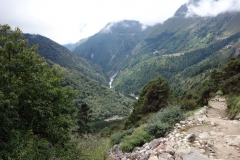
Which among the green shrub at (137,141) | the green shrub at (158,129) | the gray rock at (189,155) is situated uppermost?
the gray rock at (189,155)

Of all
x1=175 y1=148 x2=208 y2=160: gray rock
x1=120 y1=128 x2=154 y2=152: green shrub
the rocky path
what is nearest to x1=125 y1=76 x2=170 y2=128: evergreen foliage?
x1=120 y1=128 x2=154 y2=152: green shrub

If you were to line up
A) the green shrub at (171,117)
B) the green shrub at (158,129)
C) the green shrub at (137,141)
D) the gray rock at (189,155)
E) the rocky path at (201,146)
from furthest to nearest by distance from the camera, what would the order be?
the green shrub at (171,117)
the green shrub at (158,129)
the green shrub at (137,141)
the rocky path at (201,146)
the gray rock at (189,155)

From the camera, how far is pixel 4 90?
9430mm

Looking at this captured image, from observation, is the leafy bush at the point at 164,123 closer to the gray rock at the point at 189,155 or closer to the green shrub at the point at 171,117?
the green shrub at the point at 171,117

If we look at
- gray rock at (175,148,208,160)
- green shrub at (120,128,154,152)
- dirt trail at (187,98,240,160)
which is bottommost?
green shrub at (120,128,154,152)

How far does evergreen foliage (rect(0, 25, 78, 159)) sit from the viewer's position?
8.84 meters

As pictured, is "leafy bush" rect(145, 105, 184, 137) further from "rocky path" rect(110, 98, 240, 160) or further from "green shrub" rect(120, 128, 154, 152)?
"rocky path" rect(110, 98, 240, 160)

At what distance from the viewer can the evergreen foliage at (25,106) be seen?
884cm

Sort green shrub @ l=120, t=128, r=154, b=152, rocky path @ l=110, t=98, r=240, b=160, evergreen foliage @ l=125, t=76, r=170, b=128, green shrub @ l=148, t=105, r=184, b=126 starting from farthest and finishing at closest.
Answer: evergreen foliage @ l=125, t=76, r=170, b=128 → green shrub @ l=148, t=105, r=184, b=126 → green shrub @ l=120, t=128, r=154, b=152 → rocky path @ l=110, t=98, r=240, b=160

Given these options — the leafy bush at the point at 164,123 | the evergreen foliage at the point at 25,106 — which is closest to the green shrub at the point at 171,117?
the leafy bush at the point at 164,123

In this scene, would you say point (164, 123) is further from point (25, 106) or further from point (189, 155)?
point (25, 106)

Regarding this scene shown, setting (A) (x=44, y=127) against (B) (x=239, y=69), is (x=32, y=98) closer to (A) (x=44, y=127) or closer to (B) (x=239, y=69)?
(A) (x=44, y=127)

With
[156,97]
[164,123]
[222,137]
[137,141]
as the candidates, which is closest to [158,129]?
[164,123]

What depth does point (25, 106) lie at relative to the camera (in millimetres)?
11219
